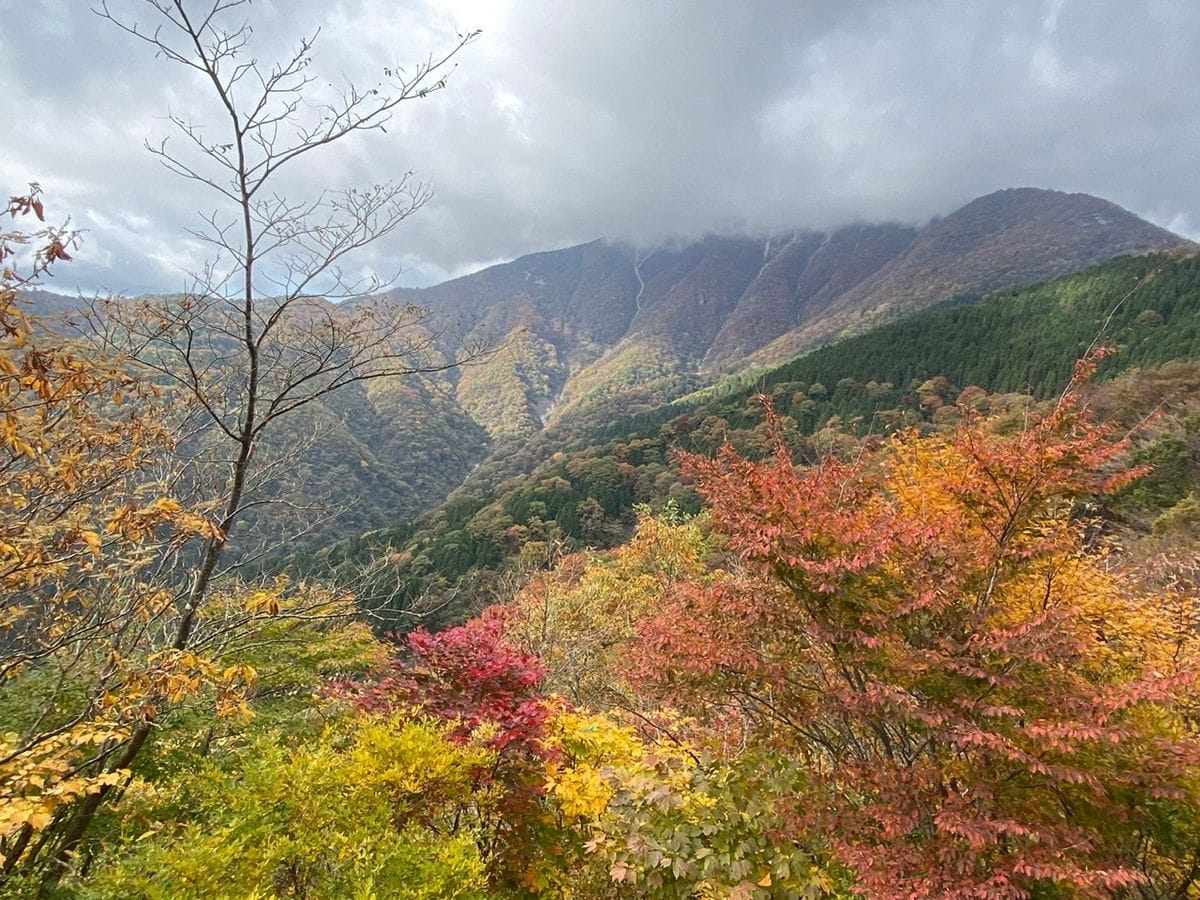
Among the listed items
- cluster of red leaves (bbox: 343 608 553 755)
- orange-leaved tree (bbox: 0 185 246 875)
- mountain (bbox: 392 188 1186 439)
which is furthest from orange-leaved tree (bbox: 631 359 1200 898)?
mountain (bbox: 392 188 1186 439)

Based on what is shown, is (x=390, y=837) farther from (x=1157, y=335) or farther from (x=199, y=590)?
(x=1157, y=335)

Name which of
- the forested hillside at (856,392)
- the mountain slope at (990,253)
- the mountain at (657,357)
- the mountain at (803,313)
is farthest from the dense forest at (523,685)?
the mountain slope at (990,253)

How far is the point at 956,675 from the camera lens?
171 inches

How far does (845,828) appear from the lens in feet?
13.5

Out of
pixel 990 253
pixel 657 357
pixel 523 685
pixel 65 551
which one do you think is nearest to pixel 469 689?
pixel 523 685

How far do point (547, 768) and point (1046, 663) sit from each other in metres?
4.06

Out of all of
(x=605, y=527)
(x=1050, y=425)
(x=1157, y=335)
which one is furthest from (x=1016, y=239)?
(x=1050, y=425)

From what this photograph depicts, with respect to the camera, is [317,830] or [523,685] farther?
[523,685]

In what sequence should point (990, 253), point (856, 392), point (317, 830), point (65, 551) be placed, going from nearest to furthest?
point (65, 551)
point (317, 830)
point (856, 392)
point (990, 253)

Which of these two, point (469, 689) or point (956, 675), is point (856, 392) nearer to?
point (956, 675)

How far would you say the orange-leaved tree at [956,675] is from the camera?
3768mm

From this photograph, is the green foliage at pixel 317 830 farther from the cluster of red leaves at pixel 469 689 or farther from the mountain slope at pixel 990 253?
the mountain slope at pixel 990 253

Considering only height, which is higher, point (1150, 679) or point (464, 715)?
point (1150, 679)

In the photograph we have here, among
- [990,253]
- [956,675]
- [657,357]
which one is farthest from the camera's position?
[657,357]
